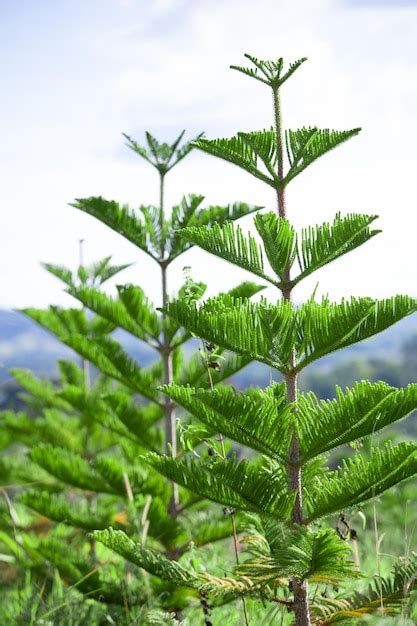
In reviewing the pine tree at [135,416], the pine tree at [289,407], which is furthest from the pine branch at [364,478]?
the pine tree at [135,416]

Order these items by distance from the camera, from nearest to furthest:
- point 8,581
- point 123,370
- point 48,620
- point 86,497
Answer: point 48,620 < point 123,370 < point 8,581 < point 86,497

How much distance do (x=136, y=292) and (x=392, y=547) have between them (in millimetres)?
3119

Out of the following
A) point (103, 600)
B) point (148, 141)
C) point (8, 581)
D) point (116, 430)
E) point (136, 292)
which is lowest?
point (8, 581)

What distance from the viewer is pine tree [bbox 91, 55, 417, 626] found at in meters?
2.96

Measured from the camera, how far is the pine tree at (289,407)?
2.96 m

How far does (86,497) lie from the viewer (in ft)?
28.6

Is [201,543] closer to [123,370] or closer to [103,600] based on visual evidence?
[103,600]

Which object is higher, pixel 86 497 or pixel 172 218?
pixel 172 218

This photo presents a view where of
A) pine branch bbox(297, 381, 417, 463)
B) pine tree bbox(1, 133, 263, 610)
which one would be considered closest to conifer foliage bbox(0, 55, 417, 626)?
pine branch bbox(297, 381, 417, 463)

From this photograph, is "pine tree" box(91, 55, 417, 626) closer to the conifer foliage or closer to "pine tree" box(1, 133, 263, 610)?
the conifer foliage

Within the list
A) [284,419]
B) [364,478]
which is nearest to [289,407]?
[284,419]

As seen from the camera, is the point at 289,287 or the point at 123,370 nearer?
the point at 289,287

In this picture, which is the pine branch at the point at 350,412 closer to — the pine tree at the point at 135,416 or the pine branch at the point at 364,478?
the pine branch at the point at 364,478

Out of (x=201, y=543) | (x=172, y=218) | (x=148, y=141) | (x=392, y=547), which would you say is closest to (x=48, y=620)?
(x=201, y=543)
